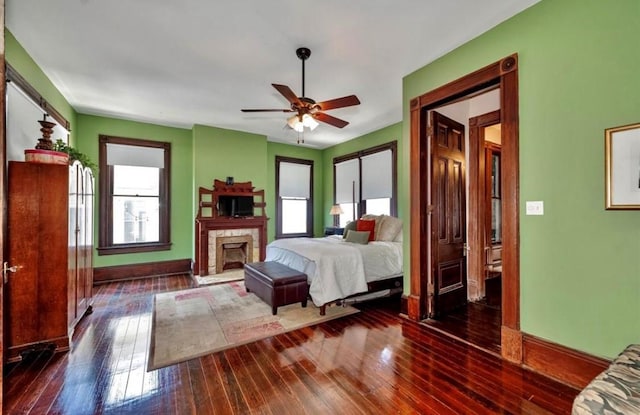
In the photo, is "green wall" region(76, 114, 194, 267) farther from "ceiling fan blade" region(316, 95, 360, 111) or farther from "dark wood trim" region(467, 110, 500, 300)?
"dark wood trim" region(467, 110, 500, 300)

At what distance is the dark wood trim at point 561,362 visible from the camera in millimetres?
2012

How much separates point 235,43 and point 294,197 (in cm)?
488

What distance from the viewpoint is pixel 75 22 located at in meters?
2.63

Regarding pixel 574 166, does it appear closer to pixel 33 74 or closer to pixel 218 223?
pixel 218 223

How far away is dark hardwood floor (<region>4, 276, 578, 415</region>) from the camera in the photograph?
6.21 feet

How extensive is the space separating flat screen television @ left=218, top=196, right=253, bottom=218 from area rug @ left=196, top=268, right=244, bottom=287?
4.01 ft

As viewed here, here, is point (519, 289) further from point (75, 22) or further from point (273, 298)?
point (75, 22)

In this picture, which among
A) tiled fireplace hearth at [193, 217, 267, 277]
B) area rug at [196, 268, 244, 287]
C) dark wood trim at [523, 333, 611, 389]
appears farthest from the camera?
tiled fireplace hearth at [193, 217, 267, 277]

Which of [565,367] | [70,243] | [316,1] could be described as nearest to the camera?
[565,367]

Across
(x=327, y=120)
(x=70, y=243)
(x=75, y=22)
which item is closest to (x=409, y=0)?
(x=327, y=120)

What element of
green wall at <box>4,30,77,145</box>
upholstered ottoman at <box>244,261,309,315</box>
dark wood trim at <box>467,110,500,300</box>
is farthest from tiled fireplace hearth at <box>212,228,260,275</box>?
Answer: dark wood trim at <box>467,110,500,300</box>

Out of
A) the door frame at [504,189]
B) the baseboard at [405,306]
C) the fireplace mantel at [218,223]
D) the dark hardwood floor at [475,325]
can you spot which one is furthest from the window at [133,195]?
the dark hardwood floor at [475,325]

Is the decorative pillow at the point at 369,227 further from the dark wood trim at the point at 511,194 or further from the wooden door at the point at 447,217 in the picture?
the dark wood trim at the point at 511,194

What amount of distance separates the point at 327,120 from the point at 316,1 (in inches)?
50.4
